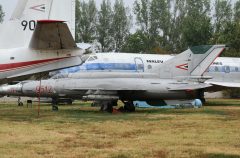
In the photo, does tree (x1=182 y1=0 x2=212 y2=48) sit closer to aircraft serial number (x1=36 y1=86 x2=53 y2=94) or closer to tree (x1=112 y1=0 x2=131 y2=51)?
tree (x1=112 y1=0 x2=131 y2=51)

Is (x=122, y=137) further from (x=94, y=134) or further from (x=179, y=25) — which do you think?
(x=179, y=25)

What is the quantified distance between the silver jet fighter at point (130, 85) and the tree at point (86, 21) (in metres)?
52.9

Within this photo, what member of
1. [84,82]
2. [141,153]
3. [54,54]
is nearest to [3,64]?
[54,54]

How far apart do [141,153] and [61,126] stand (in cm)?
555

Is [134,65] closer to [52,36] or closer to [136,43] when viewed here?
[52,36]

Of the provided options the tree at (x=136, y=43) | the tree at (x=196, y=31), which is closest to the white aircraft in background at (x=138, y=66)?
the tree at (x=196, y=31)

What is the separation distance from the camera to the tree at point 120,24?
3127 inches

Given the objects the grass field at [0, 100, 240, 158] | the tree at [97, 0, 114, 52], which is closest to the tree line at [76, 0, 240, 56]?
the tree at [97, 0, 114, 52]

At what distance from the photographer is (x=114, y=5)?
266 feet

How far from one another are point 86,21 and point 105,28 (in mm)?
3257

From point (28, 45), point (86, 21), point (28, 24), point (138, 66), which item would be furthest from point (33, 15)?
point (86, 21)

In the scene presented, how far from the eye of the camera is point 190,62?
24.6 metres

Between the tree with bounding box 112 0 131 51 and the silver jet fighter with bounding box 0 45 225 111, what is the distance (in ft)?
180

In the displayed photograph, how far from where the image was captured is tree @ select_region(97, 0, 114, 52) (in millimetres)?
78875
